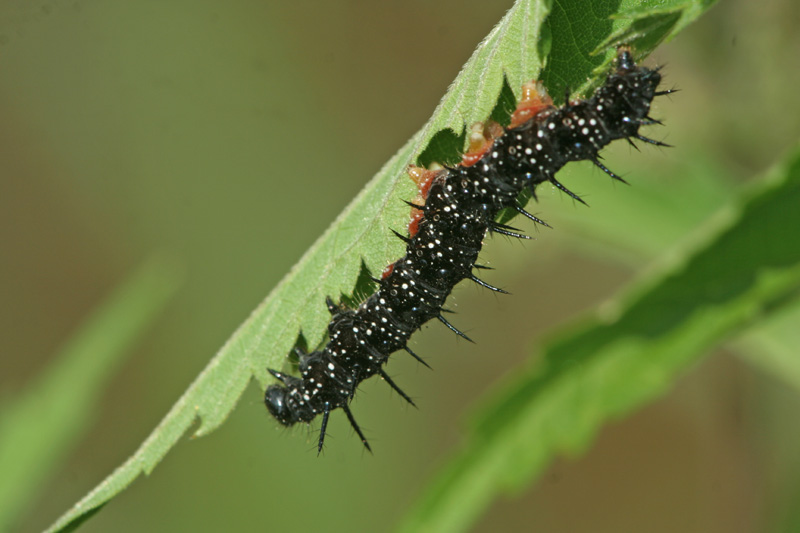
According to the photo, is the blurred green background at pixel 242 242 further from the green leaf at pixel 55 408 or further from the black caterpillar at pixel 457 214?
the black caterpillar at pixel 457 214

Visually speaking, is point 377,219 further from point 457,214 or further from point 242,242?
point 242,242

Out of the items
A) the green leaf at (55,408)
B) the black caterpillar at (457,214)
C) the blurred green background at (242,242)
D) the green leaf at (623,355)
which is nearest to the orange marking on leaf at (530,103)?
the black caterpillar at (457,214)

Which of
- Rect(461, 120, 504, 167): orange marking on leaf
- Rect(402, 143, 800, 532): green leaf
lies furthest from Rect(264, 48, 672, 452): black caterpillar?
Rect(402, 143, 800, 532): green leaf

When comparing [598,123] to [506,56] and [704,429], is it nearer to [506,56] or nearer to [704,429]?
[506,56]

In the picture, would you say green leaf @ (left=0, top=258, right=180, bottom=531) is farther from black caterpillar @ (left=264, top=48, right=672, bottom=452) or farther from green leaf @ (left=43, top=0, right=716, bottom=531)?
green leaf @ (left=43, top=0, right=716, bottom=531)

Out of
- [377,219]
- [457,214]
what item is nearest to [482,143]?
[457,214]

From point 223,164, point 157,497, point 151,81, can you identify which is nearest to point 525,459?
point 157,497
